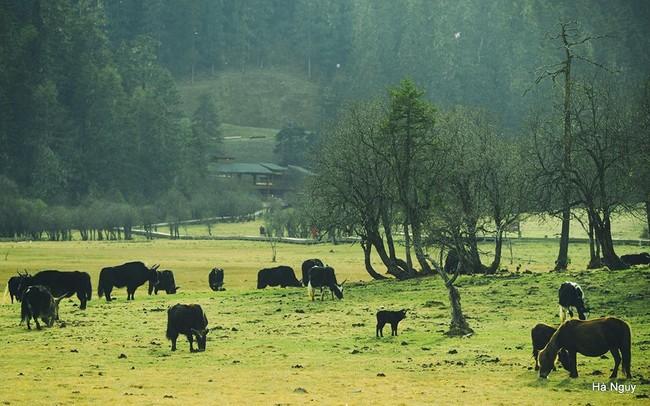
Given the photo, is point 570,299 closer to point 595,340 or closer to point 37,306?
point 595,340

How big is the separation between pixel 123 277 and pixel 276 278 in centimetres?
1132

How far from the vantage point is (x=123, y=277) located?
48719 millimetres

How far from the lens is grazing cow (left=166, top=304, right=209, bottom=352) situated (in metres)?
31.7

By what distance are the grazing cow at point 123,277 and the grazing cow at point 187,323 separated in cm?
1656

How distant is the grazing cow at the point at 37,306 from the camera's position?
36812 millimetres

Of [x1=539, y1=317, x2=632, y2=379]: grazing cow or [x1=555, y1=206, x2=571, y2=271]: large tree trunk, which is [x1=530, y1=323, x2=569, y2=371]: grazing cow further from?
[x1=555, y1=206, x2=571, y2=271]: large tree trunk

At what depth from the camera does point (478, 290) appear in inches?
1834

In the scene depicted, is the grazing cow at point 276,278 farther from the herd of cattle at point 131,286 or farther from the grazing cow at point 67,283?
the grazing cow at point 67,283

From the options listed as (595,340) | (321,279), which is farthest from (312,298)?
(595,340)

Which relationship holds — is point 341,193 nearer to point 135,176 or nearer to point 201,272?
point 201,272

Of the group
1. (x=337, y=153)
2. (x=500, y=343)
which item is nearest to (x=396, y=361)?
(x=500, y=343)

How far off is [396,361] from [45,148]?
531ft

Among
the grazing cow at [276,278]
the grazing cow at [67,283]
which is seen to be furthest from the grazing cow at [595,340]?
the grazing cow at [276,278]

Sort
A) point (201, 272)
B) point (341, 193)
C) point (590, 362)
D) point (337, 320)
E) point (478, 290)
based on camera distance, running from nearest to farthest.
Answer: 1. point (590, 362)
2. point (337, 320)
3. point (478, 290)
4. point (341, 193)
5. point (201, 272)
